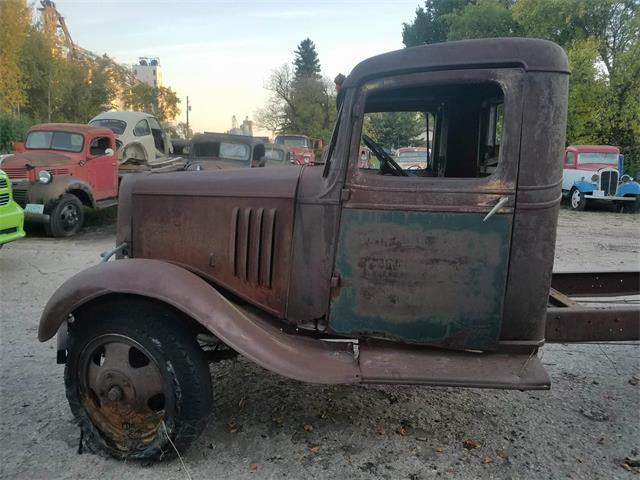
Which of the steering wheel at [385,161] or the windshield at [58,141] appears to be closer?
the steering wheel at [385,161]

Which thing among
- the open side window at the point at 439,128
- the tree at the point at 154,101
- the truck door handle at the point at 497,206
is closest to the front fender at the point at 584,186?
the open side window at the point at 439,128

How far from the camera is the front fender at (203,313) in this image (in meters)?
2.64

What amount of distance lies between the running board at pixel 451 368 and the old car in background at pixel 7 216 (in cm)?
627

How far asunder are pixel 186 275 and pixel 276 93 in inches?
1749

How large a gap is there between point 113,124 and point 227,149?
484 cm

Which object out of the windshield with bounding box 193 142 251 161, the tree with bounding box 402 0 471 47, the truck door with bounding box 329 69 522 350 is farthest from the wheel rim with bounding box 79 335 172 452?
the tree with bounding box 402 0 471 47

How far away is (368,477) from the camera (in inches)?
108

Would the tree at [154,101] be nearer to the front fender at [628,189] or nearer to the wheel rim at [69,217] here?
the wheel rim at [69,217]

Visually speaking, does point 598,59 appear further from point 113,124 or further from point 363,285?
point 363,285

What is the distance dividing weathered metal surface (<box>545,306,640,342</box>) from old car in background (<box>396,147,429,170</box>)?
4.20ft

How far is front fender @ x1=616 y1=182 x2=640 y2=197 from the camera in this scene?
15.7m

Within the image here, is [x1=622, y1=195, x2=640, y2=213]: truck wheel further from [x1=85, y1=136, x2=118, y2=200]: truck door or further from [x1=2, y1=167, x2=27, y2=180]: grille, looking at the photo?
[x1=2, y1=167, x2=27, y2=180]: grille

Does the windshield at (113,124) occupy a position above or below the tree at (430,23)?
below

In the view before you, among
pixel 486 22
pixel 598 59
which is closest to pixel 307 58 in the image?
pixel 486 22
